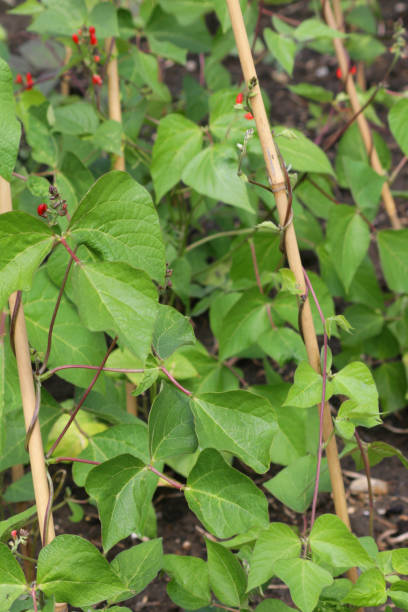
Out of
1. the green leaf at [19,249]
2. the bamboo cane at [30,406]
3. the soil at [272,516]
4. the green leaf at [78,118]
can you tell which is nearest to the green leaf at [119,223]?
the green leaf at [19,249]

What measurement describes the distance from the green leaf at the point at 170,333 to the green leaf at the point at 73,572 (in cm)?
27

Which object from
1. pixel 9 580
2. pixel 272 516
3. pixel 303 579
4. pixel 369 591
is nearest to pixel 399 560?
pixel 369 591

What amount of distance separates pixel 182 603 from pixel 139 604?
34 cm

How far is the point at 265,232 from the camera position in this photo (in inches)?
66.2

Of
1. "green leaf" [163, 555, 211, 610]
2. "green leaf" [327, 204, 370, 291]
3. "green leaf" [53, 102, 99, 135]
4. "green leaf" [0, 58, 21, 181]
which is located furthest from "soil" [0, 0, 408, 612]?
"green leaf" [0, 58, 21, 181]

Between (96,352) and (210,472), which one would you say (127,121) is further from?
(210,472)

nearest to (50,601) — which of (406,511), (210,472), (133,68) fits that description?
(210,472)

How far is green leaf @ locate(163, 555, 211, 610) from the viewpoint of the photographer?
3.79ft

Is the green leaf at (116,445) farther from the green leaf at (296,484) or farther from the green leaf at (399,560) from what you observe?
the green leaf at (399,560)

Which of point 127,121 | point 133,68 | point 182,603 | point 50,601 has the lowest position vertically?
point 182,603

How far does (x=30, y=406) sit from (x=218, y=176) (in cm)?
A: 57

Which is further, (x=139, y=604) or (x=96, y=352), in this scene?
(x=139, y=604)

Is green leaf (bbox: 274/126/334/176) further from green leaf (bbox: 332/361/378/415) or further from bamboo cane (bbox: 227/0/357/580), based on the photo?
green leaf (bbox: 332/361/378/415)

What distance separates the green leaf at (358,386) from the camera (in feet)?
3.37
